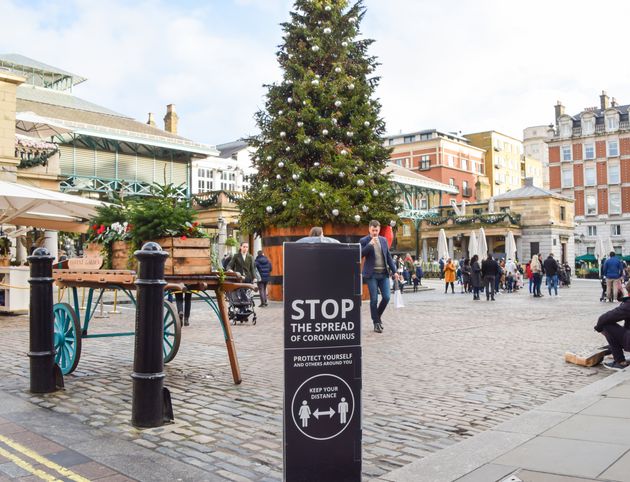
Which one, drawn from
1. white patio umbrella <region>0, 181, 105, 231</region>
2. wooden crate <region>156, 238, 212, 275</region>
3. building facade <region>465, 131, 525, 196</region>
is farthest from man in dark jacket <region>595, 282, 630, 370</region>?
building facade <region>465, 131, 525, 196</region>

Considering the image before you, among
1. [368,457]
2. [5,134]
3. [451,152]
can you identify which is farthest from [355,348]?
[451,152]

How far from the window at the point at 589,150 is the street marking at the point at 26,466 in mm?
83929

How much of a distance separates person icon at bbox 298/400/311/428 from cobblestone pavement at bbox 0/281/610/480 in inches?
21.9

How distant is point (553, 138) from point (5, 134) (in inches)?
2832

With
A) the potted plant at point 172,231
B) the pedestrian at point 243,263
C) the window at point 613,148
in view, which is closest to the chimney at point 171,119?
the pedestrian at point 243,263

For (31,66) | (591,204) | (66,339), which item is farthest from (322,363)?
(591,204)

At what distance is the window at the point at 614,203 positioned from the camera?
75.8 metres

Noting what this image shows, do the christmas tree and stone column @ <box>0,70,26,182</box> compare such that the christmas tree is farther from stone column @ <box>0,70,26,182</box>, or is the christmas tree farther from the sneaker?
the sneaker

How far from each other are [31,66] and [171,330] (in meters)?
45.2

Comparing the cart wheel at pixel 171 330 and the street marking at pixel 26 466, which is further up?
the cart wheel at pixel 171 330

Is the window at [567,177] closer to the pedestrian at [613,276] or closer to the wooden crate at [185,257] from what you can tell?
the pedestrian at [613,276]

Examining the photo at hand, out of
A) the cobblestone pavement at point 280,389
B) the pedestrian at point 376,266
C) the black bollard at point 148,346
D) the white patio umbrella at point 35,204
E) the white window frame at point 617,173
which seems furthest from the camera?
the white window frame at point 617,173

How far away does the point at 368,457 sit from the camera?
13.6 ft

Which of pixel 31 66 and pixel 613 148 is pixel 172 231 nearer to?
pixel 31 66
